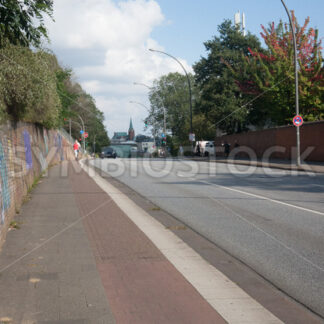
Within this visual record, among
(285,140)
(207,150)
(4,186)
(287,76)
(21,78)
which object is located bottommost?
(207,150)

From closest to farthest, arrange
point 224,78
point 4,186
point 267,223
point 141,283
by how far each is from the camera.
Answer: point 141,283 → point 4,186 → point 267,223 → point 224,78

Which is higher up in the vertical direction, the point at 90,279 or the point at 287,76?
the point at 287,76

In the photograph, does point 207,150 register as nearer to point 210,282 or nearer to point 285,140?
point 285,140

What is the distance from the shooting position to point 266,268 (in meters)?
5.90

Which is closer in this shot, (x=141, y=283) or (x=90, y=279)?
(x=141, y=283)

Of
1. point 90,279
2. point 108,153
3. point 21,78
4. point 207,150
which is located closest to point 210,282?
point 90,279

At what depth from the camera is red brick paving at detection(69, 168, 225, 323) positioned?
412 cm

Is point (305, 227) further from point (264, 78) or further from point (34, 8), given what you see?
point (264, 78)

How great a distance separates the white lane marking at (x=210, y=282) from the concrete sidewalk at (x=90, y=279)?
0.11 metres

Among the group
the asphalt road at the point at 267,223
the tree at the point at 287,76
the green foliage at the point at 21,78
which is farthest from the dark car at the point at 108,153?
the asphalt road at the point at 267,223

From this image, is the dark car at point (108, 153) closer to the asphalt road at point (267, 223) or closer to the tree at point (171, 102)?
the tree at point (171, 102)

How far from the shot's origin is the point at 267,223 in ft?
29.5

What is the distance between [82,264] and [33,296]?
49.3 inches

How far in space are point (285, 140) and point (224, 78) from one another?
15.7 m
